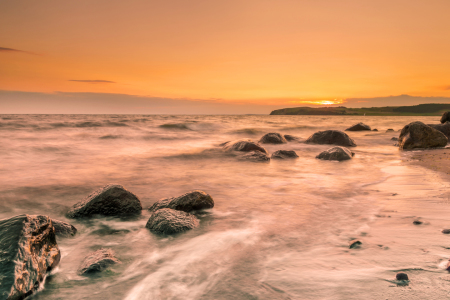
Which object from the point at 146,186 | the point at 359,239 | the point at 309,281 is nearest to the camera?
the point at 309,281

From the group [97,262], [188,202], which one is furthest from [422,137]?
[97,262]

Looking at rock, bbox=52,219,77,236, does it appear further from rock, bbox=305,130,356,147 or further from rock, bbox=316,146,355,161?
rock, bbox=305,130,356,147

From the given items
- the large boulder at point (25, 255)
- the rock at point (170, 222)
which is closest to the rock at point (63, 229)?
the large boulder at point (25, 255)

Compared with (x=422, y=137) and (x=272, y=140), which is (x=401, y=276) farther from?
(x=272, y=140)

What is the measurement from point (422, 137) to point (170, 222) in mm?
10185

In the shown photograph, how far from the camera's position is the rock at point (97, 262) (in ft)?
8.30

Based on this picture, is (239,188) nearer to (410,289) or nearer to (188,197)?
(188,197)

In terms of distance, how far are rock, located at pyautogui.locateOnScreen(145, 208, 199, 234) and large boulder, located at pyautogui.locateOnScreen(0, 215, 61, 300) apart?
1.09 metres

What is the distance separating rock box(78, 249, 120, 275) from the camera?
2529mm

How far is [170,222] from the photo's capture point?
3.45 meters

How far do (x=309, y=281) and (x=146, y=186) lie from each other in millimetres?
4458

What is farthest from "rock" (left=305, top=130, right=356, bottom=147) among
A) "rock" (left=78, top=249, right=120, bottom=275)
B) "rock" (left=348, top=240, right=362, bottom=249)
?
"rock" (left=78, top=249, right=120, bottom=275)

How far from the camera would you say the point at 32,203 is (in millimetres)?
4898

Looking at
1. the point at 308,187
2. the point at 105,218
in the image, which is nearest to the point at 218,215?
the point at 105,218
